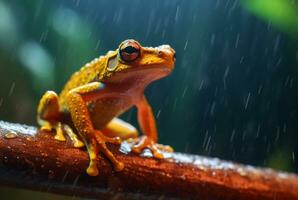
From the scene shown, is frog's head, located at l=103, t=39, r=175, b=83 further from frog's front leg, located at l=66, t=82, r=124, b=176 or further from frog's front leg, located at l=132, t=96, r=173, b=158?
frog's front leg, located at l=132, t=96, r=173, b=158

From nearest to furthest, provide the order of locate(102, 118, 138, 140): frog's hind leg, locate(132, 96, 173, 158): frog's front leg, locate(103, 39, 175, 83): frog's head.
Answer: locate(103, 39, 175, 83): frog's head → locate(132, 96, 173, 158): frog's front leg → locate(102, 118, 138, 140): frog's hind leg

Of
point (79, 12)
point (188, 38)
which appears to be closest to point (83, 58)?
point (79, 12)

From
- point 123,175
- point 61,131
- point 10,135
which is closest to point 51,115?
point 61,131

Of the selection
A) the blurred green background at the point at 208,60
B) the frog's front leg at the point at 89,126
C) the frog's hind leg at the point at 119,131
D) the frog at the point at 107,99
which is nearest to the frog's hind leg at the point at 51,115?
the frog at the point at 107,99

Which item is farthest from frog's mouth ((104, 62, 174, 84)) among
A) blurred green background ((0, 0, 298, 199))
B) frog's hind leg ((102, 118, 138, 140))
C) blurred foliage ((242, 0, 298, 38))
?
blurred foliage ((242, 0, 298, 38))

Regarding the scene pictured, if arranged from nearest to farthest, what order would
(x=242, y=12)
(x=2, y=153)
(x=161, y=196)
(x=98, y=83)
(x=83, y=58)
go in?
1. (x=2, y=153)
2. (x=161, y=196)
3. (x=98, y=83)
4. (x=83, y=58)
5. (x=242, y=12)

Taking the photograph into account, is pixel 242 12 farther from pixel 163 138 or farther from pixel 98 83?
pixel 98 83
